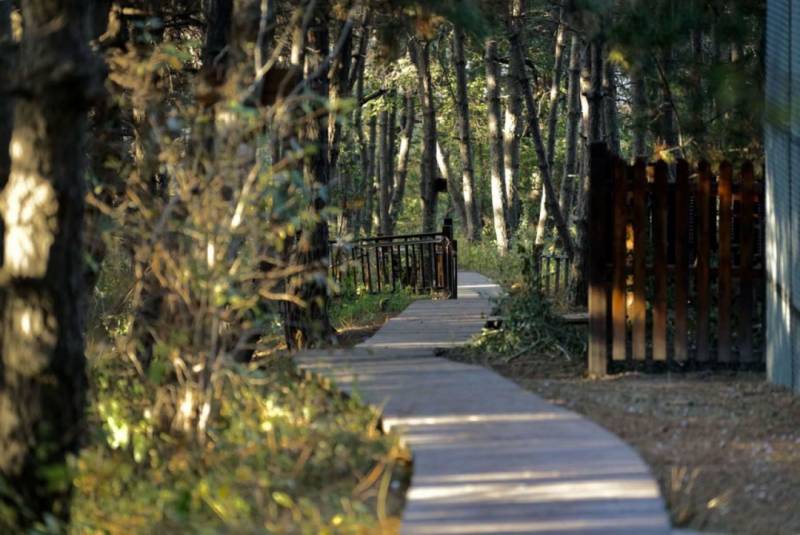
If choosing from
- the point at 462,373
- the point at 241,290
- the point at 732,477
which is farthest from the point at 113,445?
the point at 732,477

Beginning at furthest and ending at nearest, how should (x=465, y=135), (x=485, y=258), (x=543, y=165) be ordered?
(x=465, y=135) → (x=485, y=258) → (x=543, y=165)

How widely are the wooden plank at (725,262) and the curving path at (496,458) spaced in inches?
91.5

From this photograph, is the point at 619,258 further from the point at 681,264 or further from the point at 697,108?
the point at 697,108

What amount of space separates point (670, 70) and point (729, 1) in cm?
178

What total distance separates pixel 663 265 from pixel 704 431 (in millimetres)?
2719

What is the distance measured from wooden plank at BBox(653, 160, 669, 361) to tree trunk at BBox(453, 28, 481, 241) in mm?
16424

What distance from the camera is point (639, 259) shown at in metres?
11.3

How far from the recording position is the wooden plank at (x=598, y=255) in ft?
36.2

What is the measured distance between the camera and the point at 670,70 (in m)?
14.7

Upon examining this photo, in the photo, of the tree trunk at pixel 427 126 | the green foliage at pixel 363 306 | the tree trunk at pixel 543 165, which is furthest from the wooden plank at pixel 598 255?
the tree trunk at pixel 427 126

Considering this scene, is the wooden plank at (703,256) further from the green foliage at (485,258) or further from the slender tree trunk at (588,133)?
the green foliage at (485,258)

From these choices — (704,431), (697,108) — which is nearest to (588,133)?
(697,108)

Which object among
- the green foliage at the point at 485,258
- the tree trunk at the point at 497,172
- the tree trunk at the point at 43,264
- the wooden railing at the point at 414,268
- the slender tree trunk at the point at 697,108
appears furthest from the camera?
the tree trunk at the point at 497,172

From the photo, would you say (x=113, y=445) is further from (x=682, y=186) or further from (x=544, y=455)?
(x=682, y=186)
